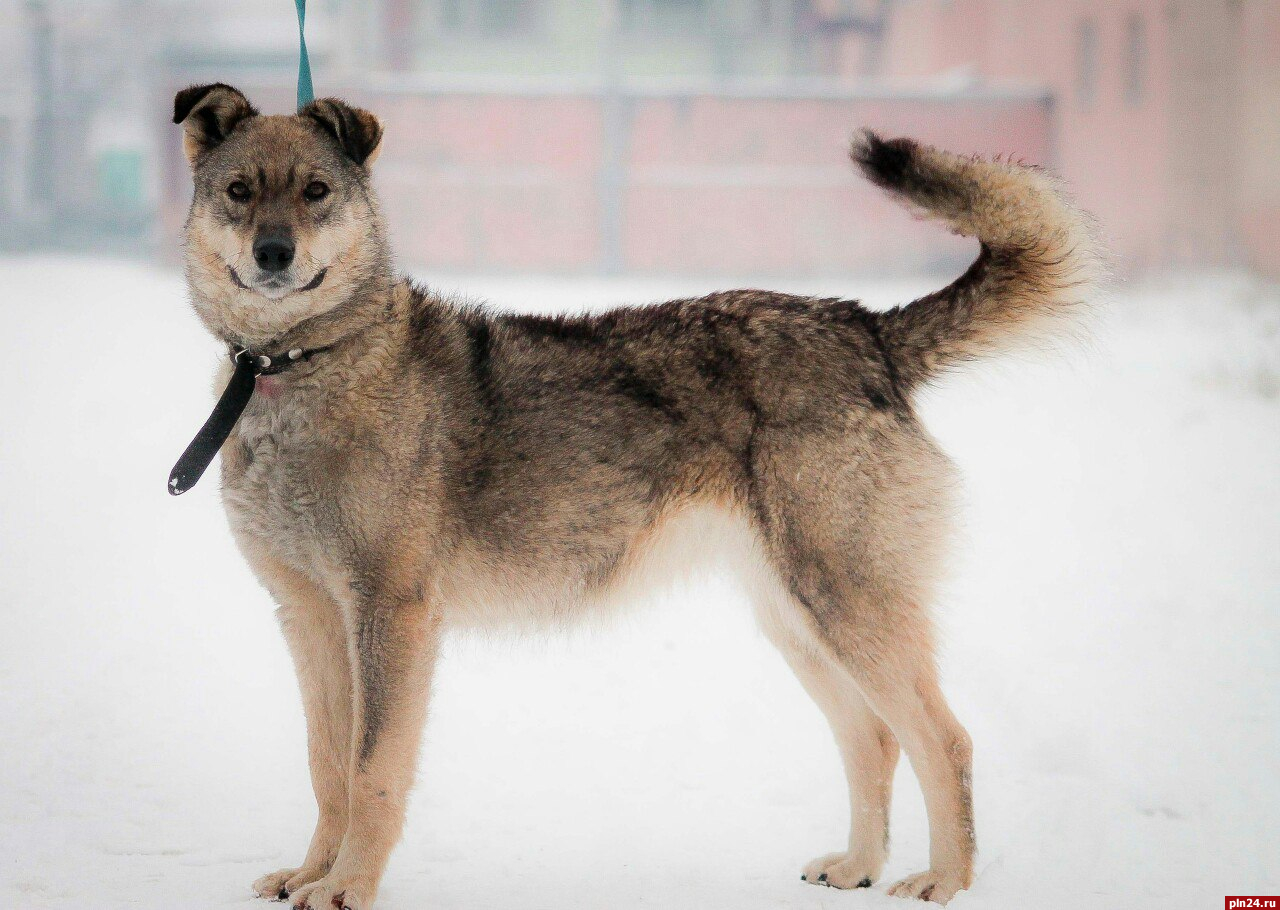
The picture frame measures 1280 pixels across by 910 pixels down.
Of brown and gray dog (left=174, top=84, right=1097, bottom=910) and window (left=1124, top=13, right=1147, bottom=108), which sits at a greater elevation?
window (left=1124, top=13, right=1147, bottom=108)

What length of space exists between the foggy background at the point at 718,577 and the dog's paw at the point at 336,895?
0.69ft

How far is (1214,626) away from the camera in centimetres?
548

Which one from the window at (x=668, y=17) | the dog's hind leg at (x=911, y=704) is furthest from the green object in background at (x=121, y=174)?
the dog's hind leg at (x=911, y=704)

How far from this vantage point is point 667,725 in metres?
4.56

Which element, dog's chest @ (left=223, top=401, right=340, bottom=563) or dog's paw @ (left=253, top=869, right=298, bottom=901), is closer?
dog's chest @ (left=223, top=401, right=340, bottom=563)

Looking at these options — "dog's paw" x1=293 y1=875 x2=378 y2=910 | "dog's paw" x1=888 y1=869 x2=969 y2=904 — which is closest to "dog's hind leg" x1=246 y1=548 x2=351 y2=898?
"dog's paw" x1=293 y1=875 x2=378 y2=910

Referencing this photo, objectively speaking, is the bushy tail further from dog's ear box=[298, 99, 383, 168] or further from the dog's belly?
dog's ear box=[298, 99, 383, 168]

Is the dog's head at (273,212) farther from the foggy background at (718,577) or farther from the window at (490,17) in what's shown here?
the window at (490,17)

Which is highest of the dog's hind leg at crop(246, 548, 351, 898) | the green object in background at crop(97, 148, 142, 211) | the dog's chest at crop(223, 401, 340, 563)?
the dog's chest at crop(223, 401, 340, 563)

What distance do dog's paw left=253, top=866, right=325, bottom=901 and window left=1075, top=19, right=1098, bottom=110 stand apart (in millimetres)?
21213

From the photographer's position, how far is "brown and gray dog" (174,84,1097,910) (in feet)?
9.68

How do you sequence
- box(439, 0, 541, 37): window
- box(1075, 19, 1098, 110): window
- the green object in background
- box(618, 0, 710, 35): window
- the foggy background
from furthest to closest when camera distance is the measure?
the green object in background
box(618, 0, 710, 35): window
box(439, 0, 541, 37): window
box(1075, 19, 1098, 110): window
the foggy background

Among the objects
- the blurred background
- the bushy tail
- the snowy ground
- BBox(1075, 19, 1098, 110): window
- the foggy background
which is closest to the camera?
the bushy tail

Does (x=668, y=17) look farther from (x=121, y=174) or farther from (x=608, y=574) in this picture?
(x=608, y=574)
